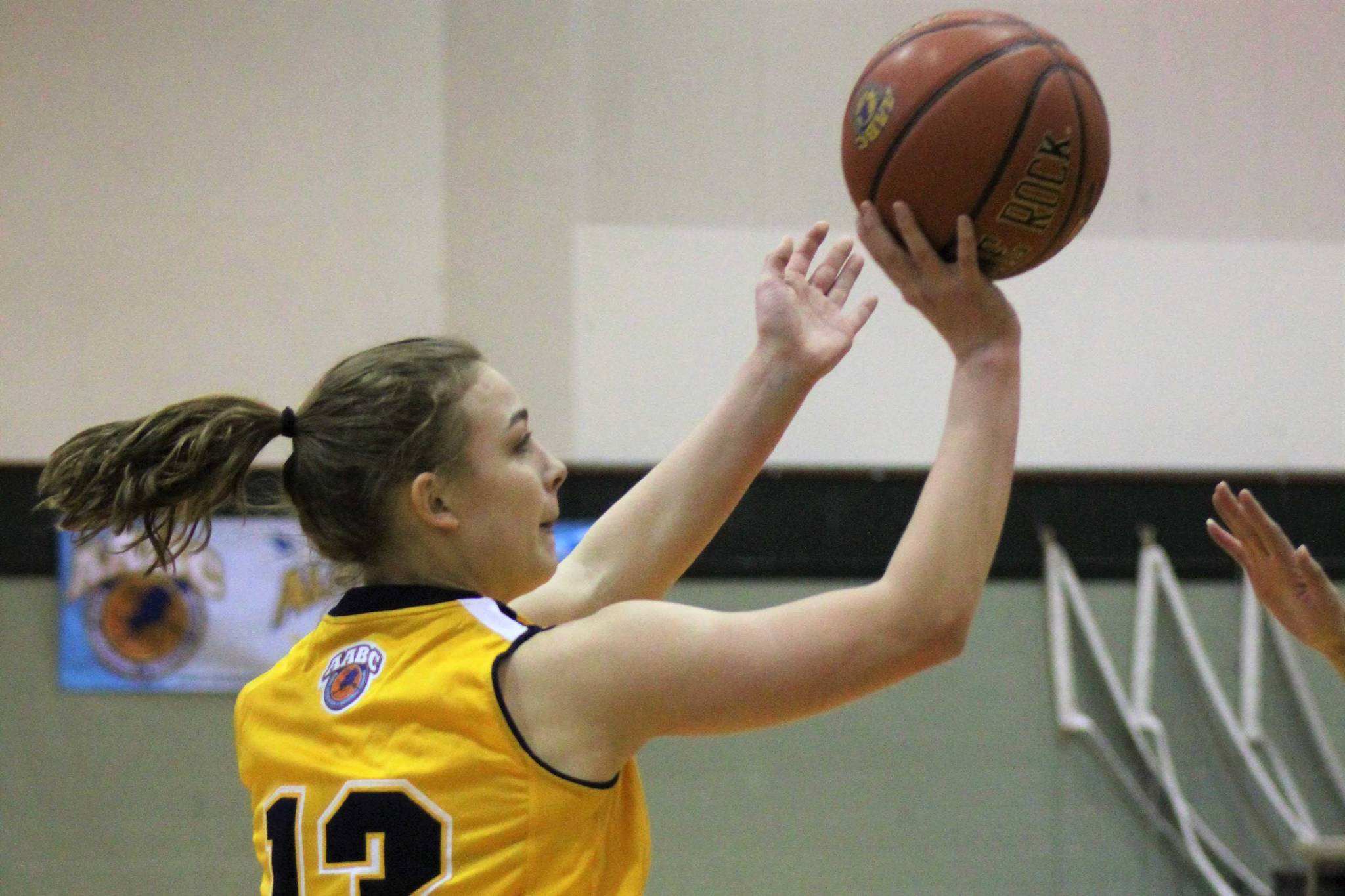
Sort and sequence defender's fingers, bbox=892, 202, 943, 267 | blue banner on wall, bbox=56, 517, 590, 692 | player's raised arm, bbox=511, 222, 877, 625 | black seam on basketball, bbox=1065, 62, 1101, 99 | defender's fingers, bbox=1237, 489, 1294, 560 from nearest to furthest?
defender's fingers, bbox=892, 202, 943, 267
player's raised arm, bbox=511, 222, 877, 625
black seam on basketball, bbox=1065, 62, 1101, 99
defender's fingers, bbox=1237, 489, 1294, 560
blue banner on wall, bbox=56, 517, 590, 692

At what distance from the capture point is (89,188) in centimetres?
430

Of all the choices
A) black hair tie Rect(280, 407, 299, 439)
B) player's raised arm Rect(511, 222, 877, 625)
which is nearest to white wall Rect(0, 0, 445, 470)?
player's raised arm Rect(511, 222, 877, 625)

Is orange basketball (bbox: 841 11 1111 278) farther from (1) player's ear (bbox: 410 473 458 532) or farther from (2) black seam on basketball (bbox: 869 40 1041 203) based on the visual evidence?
(1) player's ear (bbox: 410 473 458 532)

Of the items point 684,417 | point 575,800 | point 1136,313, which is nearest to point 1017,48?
point 575,800

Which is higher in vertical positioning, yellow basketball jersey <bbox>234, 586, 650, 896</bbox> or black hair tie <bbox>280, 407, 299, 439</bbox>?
black hair tie <bbox>280, 407, 299, 439</bbox>

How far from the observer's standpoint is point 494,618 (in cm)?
119

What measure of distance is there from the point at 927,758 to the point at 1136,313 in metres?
1.73

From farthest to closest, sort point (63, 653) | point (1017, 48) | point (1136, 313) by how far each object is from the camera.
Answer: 1. point (1136, 313)
2. point (63, 653)
3. point (1017, 48)

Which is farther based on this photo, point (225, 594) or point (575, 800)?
point (225, 594)

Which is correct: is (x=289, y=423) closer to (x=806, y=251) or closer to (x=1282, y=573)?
(x=806, y=251)

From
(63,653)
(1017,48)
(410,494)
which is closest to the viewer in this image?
(410,494)

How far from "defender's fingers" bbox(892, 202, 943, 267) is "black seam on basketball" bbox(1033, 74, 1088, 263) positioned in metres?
0.19

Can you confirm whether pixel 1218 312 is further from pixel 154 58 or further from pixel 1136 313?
pixel 154 58

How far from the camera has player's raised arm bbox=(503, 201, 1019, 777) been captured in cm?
103
